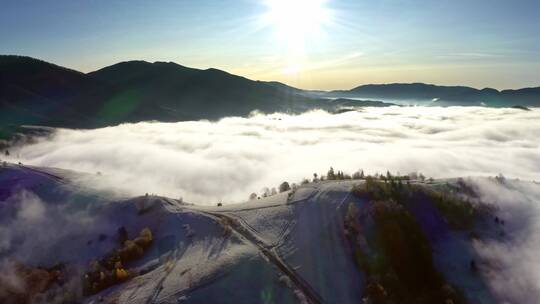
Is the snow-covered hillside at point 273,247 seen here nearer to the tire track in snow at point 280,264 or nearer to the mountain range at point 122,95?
the tire track in snow at point 280,264

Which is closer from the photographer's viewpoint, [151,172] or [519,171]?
[151,172]

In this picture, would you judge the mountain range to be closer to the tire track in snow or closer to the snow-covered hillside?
the snow-covered hillside

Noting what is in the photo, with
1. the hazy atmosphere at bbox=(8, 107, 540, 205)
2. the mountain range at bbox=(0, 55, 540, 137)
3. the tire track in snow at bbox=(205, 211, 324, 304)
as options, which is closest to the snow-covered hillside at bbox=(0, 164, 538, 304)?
the tire track in snow at bbox=(205, 211, 324, 304)

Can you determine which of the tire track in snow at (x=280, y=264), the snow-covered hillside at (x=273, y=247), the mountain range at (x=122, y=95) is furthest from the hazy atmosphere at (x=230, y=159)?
the mountain range at (x=122, y=95)

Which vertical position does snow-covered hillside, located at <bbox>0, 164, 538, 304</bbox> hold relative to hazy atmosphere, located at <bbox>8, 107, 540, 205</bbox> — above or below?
above

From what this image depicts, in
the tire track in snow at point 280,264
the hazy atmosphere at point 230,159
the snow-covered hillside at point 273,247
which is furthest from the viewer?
the hazy atmosphere at point 230,159

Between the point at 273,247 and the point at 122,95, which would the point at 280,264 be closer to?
the point at 273,247

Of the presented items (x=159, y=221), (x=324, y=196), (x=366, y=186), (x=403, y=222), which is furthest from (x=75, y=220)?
(x=403, y=222)

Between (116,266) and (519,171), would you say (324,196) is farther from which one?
(519,171)
